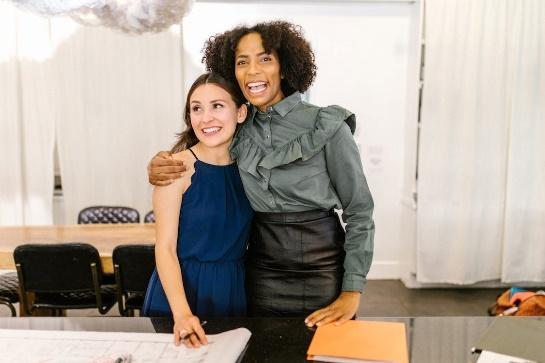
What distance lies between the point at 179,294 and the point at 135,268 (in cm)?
170

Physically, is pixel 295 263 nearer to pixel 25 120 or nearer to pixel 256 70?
pixel 256 70

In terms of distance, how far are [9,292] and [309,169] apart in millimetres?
2703

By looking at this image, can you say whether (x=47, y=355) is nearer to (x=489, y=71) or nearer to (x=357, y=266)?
(x=357, y=266)

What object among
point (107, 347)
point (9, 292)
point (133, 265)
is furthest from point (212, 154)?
point (9, 292)

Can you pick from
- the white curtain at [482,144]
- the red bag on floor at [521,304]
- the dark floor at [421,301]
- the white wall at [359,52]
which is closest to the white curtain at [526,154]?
the white curtain at [482,144]

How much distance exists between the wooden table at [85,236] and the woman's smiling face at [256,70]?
6.16 ft

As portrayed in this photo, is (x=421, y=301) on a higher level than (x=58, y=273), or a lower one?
lower

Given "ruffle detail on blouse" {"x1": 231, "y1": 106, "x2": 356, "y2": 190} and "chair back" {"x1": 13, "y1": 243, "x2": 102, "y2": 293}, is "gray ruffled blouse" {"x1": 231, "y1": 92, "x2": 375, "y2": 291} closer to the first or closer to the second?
"ruffle detail on blouse" {"x1": 231, "y1": 106, "x2": 356, "y2": 190}

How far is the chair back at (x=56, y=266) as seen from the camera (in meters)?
2.94

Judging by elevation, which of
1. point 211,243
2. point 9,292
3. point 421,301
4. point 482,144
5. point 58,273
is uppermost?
point 482,144

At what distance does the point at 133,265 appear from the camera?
9.74ft

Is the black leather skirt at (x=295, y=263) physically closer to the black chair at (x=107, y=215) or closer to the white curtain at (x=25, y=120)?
the black chair at (x=107, y=215)

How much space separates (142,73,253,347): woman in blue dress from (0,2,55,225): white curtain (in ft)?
12.6

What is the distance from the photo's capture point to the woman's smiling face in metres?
1.57
